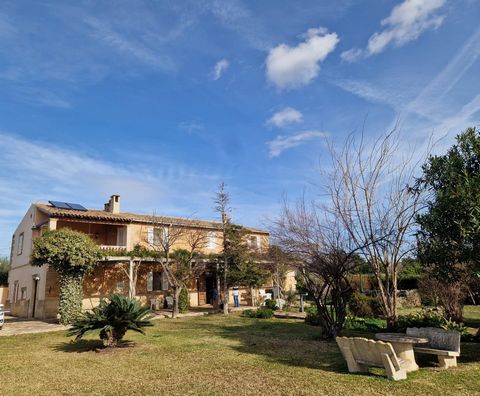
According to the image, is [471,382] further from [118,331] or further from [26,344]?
[26,344]

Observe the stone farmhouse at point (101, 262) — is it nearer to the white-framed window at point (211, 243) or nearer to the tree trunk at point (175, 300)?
the white-framed window at point (211, 243)

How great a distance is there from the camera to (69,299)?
17234mm

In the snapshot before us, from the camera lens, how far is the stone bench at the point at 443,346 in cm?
737

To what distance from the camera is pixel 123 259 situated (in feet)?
67.4

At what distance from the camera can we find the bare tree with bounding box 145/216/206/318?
20.5m

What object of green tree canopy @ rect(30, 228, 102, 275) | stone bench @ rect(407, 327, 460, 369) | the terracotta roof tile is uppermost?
the terracotta roof tile

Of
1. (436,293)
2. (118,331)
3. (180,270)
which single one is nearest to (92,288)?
(180,270)

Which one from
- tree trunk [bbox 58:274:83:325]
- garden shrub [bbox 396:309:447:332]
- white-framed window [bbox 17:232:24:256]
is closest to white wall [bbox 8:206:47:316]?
white-framed window [bbox 17:232:24:256]

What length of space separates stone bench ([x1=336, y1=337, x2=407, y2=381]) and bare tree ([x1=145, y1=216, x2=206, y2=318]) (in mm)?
14161

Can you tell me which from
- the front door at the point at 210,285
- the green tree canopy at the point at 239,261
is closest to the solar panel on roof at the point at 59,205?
the green tree canopy at the point at 239,261

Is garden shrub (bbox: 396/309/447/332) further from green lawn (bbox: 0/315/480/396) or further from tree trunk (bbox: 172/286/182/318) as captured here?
tree trunk (bbox: 172/286/182/318)

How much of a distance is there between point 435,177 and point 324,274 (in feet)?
14.4

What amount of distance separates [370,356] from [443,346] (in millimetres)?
1981

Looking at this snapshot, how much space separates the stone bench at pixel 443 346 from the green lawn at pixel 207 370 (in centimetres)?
23
